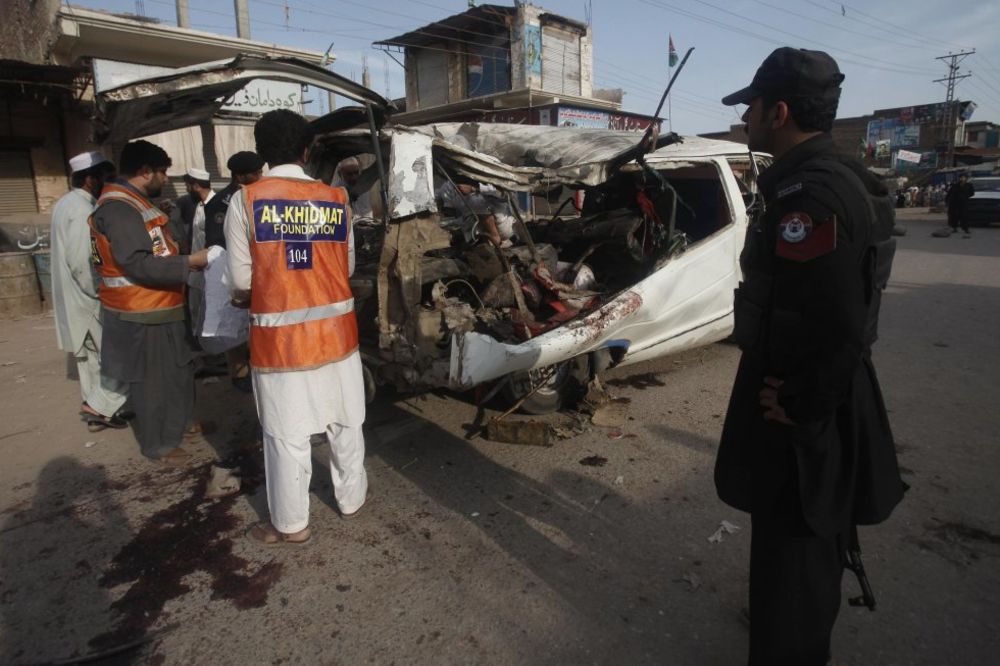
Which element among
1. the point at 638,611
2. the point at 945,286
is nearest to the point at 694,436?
the point at 638,611

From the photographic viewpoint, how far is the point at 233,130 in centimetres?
1334

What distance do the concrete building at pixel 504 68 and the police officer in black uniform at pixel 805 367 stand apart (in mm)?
17629

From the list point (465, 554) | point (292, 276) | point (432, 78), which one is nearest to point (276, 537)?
point (465, 554)

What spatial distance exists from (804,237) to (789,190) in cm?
15

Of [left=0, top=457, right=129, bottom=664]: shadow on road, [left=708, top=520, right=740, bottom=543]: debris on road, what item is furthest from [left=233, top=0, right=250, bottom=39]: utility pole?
[left=708, top=520, right=740, bottom=543]: debris on road

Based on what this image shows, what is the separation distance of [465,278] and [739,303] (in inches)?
102

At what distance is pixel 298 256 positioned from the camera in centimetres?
269

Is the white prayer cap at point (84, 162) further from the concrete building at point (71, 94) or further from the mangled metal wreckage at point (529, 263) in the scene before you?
the concrete building at point (71, 94)

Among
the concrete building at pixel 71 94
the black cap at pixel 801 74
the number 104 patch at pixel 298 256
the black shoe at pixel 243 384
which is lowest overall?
the black shoe at pixel 243 384

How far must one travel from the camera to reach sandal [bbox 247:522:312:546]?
9.59ft

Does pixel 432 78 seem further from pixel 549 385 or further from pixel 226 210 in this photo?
pixel 549 385

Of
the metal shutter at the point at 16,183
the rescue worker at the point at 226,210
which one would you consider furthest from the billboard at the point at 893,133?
the rescue worker at the point at 226,210

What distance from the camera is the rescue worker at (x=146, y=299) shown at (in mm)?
3521

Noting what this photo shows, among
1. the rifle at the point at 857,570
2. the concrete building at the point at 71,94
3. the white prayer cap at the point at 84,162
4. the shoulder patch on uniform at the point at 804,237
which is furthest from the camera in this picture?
the concrete building at the point at 71,94
